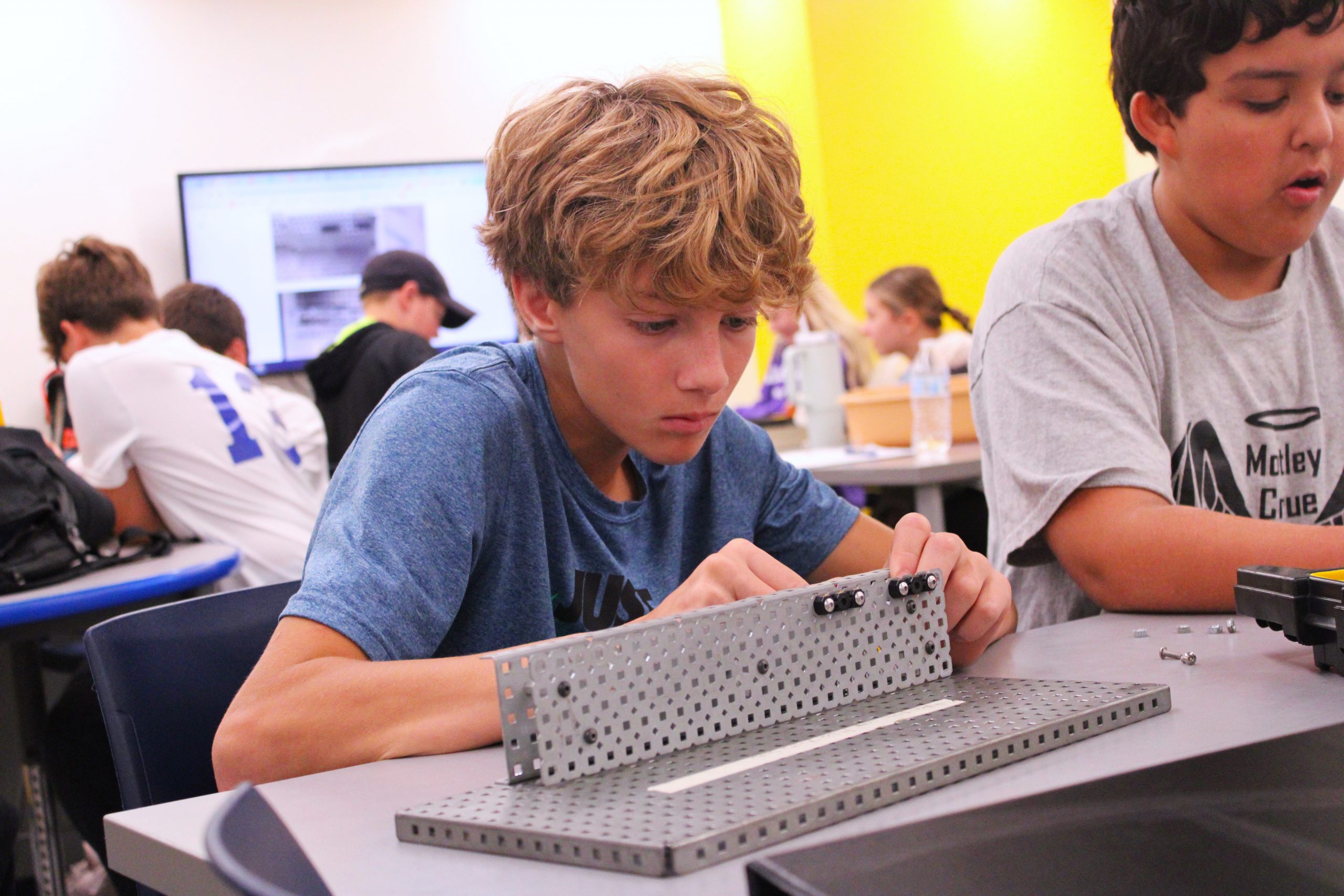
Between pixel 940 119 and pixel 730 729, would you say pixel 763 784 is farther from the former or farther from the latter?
pixel 940 119

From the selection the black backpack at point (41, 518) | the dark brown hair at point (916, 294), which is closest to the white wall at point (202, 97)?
the dark brown hair at point (916, 294)

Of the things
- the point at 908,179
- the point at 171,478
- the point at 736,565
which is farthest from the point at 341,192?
the point at 736,565

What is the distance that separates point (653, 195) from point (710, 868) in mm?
628

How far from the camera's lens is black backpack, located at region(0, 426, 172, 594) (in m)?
2.06

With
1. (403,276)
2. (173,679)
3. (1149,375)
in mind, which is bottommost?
(173,679)

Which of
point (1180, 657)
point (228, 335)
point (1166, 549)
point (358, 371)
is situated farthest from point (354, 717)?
point (228, 335)

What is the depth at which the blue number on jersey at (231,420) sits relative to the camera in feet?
9.34

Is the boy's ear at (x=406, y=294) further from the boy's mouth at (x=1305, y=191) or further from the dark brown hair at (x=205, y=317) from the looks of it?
the boy's mouth at (x=1305, y=191)

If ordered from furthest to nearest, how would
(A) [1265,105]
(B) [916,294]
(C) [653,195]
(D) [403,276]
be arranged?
1. (B) [916,294]
2. (D) [403,276]
3. (A) [1265,105]
4. (C) [653,195]

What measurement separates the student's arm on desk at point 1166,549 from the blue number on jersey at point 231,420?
7.20ft

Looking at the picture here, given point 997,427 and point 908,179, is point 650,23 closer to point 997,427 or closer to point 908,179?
point 908,179

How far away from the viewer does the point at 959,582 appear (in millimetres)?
901

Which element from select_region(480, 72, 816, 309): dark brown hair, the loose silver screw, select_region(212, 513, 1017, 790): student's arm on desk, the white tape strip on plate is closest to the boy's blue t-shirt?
select_region(212, 513, 1017, 790): student's arm on desk

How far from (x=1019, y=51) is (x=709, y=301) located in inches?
205
